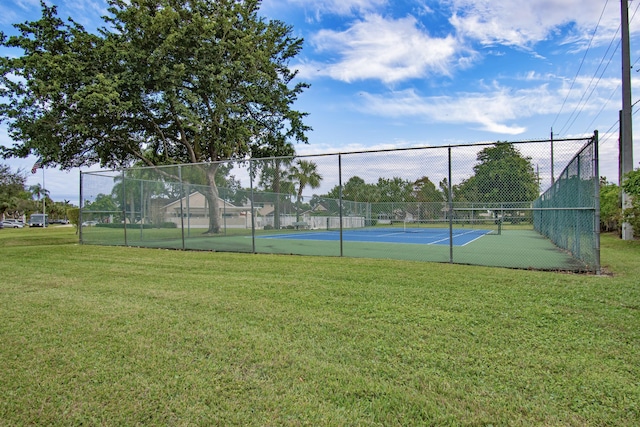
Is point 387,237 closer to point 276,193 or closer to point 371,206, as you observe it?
point 371,206

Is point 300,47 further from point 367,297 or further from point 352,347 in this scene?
point 352,347

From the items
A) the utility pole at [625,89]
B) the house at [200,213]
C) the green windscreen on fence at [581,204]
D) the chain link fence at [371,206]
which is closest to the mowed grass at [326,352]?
the green windscreen on fence at [581,204]

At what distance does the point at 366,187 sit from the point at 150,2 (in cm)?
1245

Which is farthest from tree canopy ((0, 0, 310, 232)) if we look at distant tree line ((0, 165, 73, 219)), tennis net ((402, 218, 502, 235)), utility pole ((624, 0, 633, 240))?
distant tree line ((0, 165, 73, 219))

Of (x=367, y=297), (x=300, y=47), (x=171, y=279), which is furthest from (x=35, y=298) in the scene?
(x=300, y=47)

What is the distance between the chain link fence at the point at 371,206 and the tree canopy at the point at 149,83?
1285 mm

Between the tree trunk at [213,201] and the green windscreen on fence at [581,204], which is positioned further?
the tree trunk at [213,201]

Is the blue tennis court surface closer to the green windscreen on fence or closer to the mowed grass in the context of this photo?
the green windscreen on fence

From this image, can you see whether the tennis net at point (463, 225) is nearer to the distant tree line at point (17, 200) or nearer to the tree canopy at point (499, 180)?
the tree canopy at point (499, 180)

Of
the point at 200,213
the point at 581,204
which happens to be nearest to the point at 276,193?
the point at 200,213

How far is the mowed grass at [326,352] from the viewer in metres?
1.95

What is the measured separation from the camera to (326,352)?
2.72 meters

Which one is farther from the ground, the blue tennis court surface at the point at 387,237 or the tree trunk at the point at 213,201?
the tree trunk at the point at 213,201

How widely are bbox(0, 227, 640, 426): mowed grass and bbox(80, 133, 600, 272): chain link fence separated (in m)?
2.33
